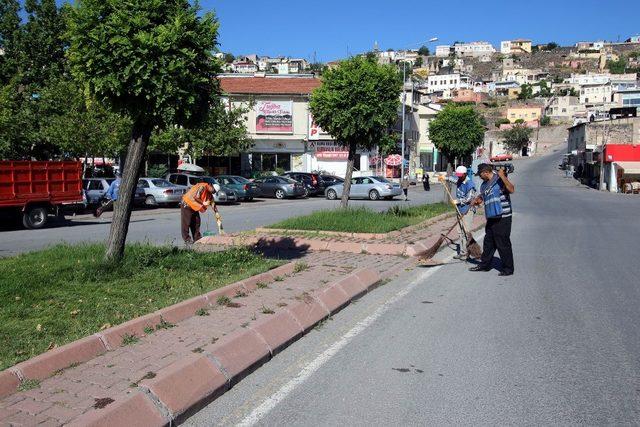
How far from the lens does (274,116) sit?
168ft

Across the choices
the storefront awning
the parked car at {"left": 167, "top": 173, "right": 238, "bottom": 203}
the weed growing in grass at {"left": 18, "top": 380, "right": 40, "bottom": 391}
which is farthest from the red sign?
the weed growing in grass at {"left": 18, "top": 380, "right": 40, "bottom": 391}

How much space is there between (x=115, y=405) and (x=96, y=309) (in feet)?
8.60

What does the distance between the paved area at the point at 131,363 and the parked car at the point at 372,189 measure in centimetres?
2779

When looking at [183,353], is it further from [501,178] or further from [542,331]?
[501,178]

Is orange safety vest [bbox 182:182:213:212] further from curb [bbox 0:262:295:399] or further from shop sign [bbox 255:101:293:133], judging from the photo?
shop sign [bbox 255:101:293:133]

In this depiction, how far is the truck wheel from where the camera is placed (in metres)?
20.1

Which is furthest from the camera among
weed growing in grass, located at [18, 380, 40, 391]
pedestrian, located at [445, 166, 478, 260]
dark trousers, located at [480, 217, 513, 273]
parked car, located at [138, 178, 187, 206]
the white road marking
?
parked car, located at [138, 178, 187, 206]

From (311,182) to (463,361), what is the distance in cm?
3501

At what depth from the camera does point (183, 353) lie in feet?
17.6

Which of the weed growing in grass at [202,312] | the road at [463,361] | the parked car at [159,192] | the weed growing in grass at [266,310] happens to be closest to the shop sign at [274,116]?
the parked car at [159,192]

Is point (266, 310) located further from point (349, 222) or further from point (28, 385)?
point (349, 222)

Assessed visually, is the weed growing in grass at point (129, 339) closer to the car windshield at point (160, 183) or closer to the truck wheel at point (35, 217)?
the truck wheel at point (35, 217)

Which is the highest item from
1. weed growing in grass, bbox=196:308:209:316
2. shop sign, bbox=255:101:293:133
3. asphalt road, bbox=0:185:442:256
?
shop sign, bbox=255:101:293:133

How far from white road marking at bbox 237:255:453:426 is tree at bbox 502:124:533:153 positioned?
117 metres
